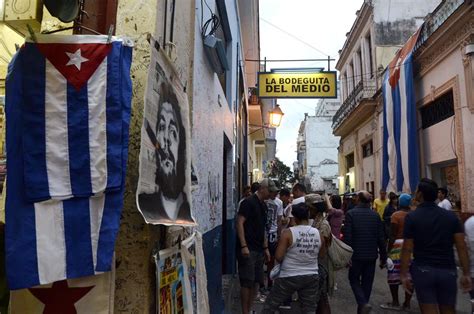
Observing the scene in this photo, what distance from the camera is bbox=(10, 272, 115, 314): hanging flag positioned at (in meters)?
1.96

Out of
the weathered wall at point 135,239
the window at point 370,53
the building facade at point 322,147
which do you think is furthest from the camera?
the building facade at point 322,147

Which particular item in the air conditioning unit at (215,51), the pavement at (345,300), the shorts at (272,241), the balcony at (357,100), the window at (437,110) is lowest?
the pavement at (345,300)

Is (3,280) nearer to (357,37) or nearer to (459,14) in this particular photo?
(459,14)

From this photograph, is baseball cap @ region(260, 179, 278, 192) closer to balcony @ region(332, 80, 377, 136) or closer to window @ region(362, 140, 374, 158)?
balcony @ region(332, 80, 377, 136)

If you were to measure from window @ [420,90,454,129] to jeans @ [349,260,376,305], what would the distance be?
7.44 metres

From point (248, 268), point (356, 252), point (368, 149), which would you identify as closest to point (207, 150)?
point (248, 268)

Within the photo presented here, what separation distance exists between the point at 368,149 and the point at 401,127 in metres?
6.54

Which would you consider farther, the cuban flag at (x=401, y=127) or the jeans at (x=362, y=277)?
the cuban flag at (x=401, y=127)

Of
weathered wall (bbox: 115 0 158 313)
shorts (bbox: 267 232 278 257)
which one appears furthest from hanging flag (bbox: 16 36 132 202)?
shorts (bbox: 267 232 278 257)

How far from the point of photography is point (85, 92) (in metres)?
1.92

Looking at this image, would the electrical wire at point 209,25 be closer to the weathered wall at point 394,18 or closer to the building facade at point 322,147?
the weathered wall at point 394,18

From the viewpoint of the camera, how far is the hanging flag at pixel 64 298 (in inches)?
77.2

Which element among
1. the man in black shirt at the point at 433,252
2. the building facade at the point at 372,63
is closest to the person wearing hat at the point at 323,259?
the man in black shirt at the point at 433,252

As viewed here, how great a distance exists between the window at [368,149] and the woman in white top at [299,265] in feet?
52.5
